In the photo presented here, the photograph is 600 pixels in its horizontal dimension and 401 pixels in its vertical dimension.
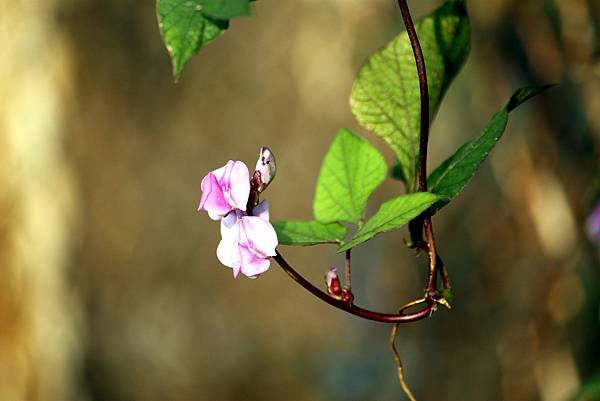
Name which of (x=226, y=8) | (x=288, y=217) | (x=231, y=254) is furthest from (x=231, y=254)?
(x=288, y=217)

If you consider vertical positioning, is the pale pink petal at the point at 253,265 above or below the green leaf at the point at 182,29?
below

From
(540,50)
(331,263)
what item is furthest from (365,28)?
(331,263)

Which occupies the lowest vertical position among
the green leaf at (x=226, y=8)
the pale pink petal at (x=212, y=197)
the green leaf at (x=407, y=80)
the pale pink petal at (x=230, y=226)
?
the pale pink petal at (x=230, y=226)

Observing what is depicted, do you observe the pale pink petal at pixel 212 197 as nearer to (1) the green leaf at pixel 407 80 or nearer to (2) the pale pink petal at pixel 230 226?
(2) the pale pink petal at pixel 230 226

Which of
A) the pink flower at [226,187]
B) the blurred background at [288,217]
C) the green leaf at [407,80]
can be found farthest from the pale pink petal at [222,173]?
the blurred background at [288,217]

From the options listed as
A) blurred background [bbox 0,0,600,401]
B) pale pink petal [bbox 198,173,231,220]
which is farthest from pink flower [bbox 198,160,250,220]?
blurred background [bbox 0,0,600,401]

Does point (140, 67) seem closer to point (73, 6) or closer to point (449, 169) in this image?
point (73, 6)

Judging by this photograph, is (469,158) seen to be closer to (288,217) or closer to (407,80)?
(407,80)
